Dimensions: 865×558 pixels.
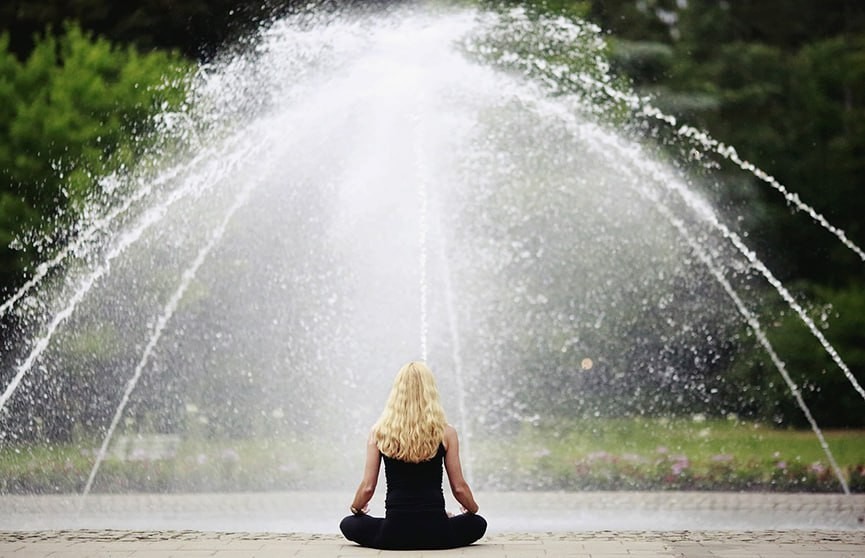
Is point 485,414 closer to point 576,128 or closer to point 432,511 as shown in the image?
point 576,128

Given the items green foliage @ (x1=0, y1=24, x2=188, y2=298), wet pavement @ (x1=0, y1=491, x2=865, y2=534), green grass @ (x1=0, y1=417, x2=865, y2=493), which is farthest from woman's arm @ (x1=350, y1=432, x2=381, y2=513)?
green foliage @ (x1=0, y1=24, x2=188, y2=298)

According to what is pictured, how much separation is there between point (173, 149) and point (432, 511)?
11367mm

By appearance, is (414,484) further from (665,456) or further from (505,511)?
(665,456)

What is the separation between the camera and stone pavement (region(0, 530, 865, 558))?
7.43 m

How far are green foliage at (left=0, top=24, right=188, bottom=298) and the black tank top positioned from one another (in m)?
11.3

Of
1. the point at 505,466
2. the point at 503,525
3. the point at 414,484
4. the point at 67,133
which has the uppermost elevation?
the point at 67,133

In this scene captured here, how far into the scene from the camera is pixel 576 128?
64.7 ft

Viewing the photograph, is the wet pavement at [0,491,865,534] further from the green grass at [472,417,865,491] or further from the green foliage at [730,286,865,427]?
the green foliage at [730,286,865,427]

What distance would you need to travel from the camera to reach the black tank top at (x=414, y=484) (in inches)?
284

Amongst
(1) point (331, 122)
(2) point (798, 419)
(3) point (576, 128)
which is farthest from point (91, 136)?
(2) point (798, 419)

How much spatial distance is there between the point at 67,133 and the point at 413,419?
12.2 metres

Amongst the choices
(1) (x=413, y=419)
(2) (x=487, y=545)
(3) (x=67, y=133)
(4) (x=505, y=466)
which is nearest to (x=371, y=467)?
(1) (x=413, y=419)

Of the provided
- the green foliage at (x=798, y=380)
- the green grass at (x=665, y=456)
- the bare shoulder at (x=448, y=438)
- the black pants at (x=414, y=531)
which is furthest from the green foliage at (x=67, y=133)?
the bare shoulder at (x=448, y=438)

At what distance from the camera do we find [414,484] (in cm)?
726
